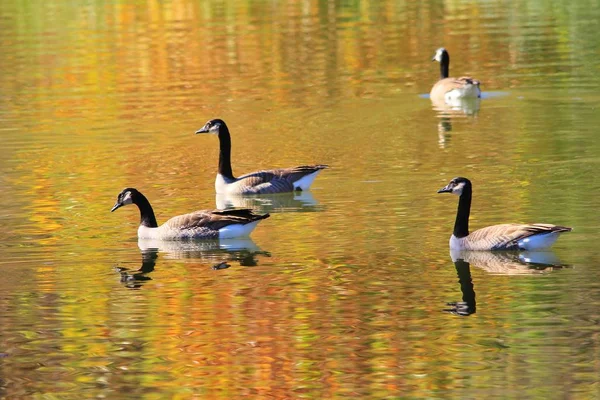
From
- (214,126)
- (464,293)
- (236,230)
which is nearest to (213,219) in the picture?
(236,230)

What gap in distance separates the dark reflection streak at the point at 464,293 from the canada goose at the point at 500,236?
0.41 meters

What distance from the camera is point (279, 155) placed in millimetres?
27484

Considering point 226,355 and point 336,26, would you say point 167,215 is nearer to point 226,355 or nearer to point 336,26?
point 226,355

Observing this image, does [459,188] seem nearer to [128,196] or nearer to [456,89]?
[128,196]

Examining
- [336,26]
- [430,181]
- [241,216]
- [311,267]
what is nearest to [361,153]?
[430,181]

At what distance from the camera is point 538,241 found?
18109mm

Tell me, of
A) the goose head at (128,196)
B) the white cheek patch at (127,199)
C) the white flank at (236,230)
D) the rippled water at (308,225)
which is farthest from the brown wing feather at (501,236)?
the white cheek patch at (127,199)

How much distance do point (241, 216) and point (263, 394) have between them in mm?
7177

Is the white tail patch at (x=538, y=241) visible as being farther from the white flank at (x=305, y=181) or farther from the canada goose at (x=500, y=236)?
the white flank at (x=305, y=181)

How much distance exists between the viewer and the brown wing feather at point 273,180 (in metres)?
23.4

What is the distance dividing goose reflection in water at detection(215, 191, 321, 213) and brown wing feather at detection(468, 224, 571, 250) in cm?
434

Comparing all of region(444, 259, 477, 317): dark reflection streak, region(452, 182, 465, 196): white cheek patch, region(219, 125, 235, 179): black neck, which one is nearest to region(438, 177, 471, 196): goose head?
region(452, 182, 465, 196): white cheek patch

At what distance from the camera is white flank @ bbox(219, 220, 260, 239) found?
19953mm

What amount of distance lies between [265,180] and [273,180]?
17cm
